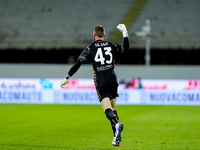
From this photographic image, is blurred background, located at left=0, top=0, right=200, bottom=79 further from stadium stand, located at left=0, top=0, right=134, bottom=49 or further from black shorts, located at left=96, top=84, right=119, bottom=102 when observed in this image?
black shorts, located at left=96, top=84, right=119, bottom=102

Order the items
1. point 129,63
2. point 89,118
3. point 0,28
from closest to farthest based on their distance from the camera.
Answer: point 89,118 → point 129,63 → point 0,28

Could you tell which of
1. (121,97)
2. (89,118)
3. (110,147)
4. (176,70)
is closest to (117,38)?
(176,70)

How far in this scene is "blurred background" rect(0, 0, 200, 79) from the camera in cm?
2567

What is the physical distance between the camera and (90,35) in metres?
28.6

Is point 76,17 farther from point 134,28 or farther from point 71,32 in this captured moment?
point 134,28

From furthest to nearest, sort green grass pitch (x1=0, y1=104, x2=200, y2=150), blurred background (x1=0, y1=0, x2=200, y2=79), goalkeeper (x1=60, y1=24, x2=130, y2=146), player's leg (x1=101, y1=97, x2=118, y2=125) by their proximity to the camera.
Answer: blurred background (x1=0, y1=0, x2=200, y2=79) < green grass pitch (x1=0, y1=104, x2=200, y2=150) < goalkeeper (x1=60, y1=24, x2=130, y2=146) < player's leg (x1=101, y1=97, x2=118, y2=125)

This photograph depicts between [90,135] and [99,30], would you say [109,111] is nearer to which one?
[99,30]

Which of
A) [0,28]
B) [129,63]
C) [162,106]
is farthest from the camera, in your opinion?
[0,28]

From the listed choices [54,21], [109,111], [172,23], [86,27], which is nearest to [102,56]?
[109,111]

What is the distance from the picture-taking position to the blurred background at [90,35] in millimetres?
25672

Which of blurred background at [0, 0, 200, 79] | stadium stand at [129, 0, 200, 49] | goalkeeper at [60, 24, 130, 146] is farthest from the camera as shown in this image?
stadium stand at [129, 0, 200, 49]

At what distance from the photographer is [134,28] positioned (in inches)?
1145

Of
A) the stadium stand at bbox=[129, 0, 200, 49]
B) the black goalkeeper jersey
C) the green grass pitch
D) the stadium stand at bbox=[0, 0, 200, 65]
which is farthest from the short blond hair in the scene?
the stadium stand at bbox=[129, 0, 200, 49]

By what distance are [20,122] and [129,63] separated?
16.8m
